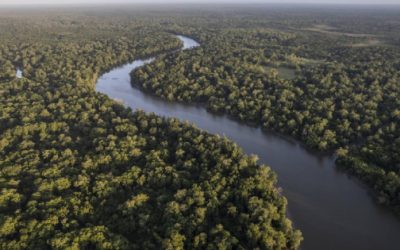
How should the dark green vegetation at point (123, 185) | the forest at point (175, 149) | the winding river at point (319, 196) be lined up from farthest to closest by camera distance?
1. the winding river at point (319, 196)
2. the forest at point (175, 149)
3. the dark green vegetation at point (123, 185)

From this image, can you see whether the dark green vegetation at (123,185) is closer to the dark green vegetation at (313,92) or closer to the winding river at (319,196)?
the winding river at (319,196)

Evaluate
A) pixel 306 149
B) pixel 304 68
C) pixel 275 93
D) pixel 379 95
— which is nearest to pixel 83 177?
pixel 306 149

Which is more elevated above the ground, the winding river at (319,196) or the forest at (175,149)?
the forest at (175,149)

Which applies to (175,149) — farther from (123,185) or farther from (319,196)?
(319,196)

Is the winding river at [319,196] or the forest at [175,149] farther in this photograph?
the winding river at [319,196]

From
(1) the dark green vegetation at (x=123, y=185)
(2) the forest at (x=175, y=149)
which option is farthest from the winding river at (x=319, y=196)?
(1) the dark green vegetation at (x=123, y=185)

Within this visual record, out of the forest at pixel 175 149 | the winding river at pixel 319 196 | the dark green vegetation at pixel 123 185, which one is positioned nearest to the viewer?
the dark green vegetation at pixel 123 185
